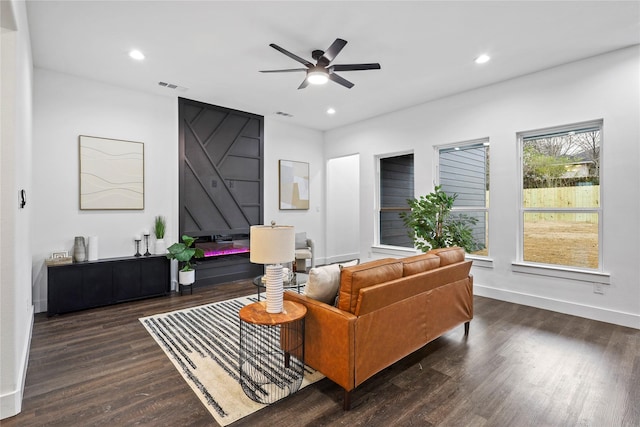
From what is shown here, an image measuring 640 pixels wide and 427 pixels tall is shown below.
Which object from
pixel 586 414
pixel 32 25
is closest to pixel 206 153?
pixel 32 25

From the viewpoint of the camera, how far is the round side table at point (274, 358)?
7.02 ft

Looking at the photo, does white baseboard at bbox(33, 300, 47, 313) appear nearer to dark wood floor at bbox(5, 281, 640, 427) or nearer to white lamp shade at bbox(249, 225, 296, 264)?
dark wood floor at bbox(5, 281, 640, 427)

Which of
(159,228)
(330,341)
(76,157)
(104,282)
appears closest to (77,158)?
(76,157)

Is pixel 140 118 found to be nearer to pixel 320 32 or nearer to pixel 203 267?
pixel 203 267

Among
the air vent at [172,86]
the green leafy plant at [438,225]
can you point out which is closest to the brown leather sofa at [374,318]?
the green leafy plant at [438,225]

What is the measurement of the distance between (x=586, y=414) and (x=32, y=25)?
557cm

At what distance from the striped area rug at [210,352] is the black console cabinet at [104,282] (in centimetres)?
81

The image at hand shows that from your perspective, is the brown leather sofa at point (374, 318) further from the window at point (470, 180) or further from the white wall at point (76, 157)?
the white wall at point (76, 157)

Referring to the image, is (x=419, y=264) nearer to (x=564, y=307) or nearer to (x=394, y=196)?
(x=564, y=307)

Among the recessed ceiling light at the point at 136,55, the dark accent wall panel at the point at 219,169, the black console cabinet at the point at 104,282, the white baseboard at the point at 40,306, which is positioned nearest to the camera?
the recessed ceiling light at the point at 136,55

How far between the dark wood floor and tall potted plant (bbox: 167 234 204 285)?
1.26 meters

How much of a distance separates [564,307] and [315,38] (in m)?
4.35

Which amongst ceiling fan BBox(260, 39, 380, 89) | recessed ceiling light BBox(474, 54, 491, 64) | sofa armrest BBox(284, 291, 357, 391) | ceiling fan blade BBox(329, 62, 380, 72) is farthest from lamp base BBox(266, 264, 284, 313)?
recessed ceiling light BBox(474, 54, 491, 64)

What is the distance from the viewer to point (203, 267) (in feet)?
17.1
